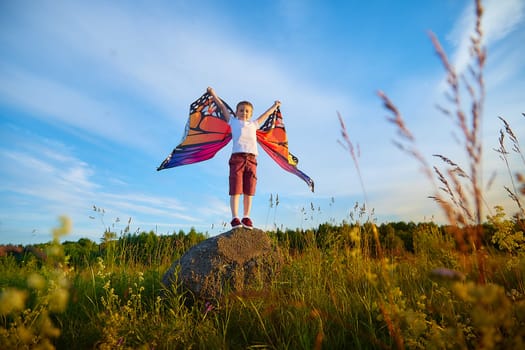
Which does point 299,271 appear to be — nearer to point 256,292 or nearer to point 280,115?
point 256,292

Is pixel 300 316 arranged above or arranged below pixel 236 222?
below

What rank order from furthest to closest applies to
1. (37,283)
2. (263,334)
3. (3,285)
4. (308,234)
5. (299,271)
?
1. (308,234)
2. (3,285)
3. (299,271)
4. (263,334)
5. (37,283)

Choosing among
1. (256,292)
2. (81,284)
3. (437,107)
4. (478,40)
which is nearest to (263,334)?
(256,292)

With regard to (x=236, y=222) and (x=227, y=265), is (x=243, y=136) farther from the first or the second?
(x=227, y=265)

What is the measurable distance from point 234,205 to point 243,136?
1038 millimetres

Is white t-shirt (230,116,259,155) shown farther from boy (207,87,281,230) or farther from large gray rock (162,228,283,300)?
large gray rock (162,228,283,300)

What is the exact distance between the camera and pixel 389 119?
1558mm

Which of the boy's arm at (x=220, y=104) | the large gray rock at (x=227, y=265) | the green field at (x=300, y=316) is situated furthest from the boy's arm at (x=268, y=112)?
the green field at (x=300, y=316)

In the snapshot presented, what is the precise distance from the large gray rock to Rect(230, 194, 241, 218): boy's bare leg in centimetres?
38

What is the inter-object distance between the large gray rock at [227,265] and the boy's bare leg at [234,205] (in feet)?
1.23

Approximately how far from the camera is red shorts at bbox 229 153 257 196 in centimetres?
504

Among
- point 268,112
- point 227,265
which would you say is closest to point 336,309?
point 227,265

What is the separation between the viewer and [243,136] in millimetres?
5211

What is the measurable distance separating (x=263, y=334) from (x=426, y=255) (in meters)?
4.21
